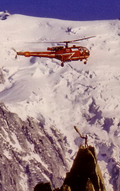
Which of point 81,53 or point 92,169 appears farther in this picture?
point 81,53

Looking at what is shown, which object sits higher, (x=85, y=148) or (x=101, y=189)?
(x=85, y=148)

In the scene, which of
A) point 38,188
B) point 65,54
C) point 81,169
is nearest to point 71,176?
point 81,169

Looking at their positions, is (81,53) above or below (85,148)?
below

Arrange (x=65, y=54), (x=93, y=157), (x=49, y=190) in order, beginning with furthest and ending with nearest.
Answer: (x=65, y=54)
(x=93, y=157)
(x=49, y=190)

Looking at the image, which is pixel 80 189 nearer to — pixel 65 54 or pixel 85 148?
pixel 85 148

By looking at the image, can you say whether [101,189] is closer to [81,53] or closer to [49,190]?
[49,190]

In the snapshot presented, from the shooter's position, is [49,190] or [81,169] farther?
[81,169]

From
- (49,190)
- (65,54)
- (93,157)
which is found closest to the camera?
(49,190)

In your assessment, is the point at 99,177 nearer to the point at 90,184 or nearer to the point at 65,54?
the point at 90,184

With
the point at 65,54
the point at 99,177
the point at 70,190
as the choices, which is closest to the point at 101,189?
the point at 99,177
